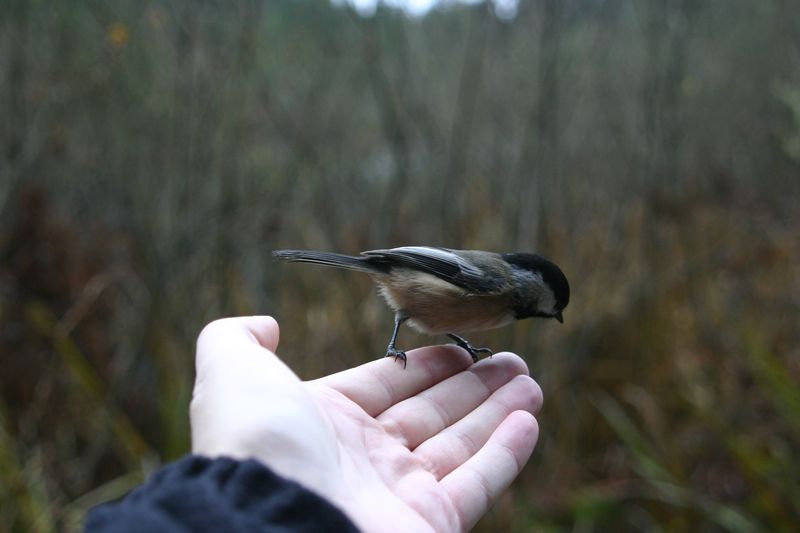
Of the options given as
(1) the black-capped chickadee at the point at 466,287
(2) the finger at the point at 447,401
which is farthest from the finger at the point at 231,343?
(1) the black-capped chickadee at the point at 466,287

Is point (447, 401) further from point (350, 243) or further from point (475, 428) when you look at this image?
point (350, 243)

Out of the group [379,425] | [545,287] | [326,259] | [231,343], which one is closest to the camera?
[231,343]

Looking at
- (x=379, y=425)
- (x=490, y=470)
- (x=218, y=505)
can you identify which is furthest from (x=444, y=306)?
(x=218, y=505)

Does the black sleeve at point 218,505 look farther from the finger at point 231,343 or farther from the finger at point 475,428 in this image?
the finger at point 475,428

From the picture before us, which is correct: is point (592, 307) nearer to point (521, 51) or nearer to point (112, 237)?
point (521, 51)

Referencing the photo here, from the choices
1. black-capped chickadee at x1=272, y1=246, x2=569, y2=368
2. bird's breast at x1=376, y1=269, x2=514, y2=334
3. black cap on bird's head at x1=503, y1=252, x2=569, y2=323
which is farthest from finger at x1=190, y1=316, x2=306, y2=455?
black cap on bird's head at x1=503, y1=252, x2=569, y2=323

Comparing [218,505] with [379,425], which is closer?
[218,505]
